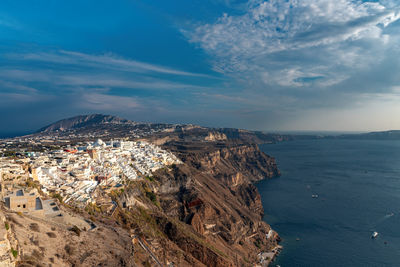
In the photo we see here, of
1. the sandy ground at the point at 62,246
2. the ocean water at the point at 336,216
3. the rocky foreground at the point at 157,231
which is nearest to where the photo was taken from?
the sandy ground at the point at 62,246

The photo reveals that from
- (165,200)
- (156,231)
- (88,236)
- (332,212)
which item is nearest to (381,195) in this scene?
(332,212)

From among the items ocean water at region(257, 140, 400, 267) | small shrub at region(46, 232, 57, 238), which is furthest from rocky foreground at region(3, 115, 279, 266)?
ocean water at region(257, 140, 400, 267)

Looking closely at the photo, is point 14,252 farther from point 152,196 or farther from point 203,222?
point 203,222

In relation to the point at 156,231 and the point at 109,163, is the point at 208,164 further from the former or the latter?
the point at 156,231

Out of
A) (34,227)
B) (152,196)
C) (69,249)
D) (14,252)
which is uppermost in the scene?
(14,252)

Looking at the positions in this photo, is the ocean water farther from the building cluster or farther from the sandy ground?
the sandy ground

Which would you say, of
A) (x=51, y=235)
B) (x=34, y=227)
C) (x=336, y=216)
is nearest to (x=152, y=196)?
(x=51, y=235)

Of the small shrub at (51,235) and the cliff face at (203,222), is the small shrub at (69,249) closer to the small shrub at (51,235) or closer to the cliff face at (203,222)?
the small shrub at (51,235)

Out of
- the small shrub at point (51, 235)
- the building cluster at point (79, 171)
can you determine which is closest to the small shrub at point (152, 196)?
the building cluster at point (79, 171)
